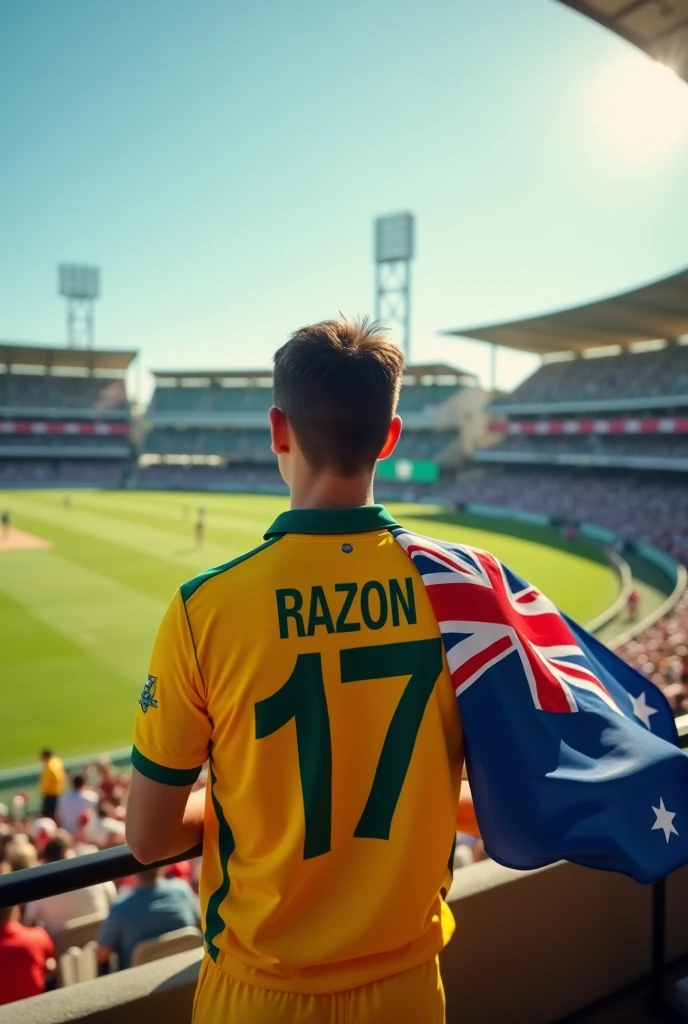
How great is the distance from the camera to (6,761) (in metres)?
11.3

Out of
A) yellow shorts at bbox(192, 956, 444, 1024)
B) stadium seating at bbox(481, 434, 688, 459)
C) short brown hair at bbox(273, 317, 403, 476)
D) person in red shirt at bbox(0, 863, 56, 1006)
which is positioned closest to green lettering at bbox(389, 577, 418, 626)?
short brown hair at bbox(273, 317, 403, 476)

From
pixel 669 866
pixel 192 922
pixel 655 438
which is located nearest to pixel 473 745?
pixel 669 866

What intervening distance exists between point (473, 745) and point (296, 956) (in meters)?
0.48

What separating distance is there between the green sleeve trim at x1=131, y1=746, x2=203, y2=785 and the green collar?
449 mm

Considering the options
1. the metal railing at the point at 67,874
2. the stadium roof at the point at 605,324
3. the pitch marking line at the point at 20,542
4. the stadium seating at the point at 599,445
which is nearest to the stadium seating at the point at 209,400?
the stadium seating at the point at 599,445

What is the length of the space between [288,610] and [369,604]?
0.16 meters

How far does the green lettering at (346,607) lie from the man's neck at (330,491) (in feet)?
0.59

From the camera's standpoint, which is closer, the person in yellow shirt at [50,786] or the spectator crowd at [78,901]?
the spectator crowd at [78,901]

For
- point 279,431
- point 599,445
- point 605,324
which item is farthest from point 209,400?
point 279,431

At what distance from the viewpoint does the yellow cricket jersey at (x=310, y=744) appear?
4.36 feet

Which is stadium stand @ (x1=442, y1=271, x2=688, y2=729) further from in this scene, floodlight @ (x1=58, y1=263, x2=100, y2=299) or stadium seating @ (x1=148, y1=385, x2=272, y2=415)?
floodlight @ (x1=58, y1=263, x2=100, y2=299)

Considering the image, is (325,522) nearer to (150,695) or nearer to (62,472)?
(150,695)

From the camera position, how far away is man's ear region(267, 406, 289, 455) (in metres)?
1.54

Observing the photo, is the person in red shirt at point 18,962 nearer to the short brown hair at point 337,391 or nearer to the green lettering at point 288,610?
the green lettering at point 288,610
